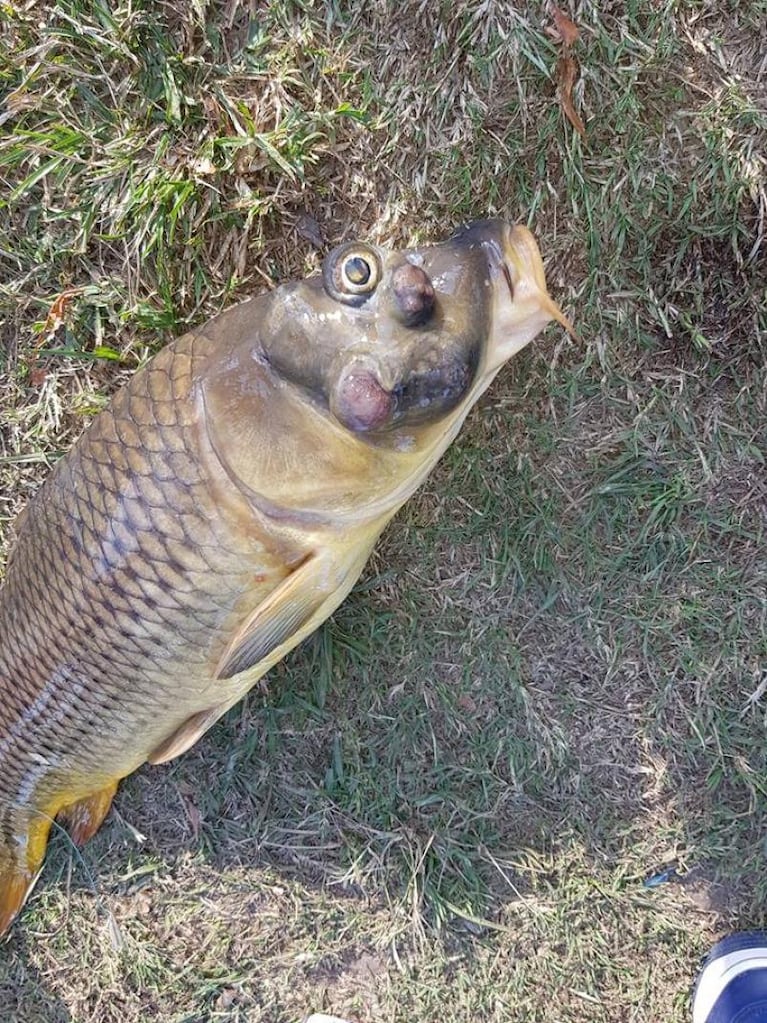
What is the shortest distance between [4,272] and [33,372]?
30 cm

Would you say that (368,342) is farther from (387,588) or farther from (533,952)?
(533,952)

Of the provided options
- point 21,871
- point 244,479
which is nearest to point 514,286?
point 244,479

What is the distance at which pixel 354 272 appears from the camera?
155 cm

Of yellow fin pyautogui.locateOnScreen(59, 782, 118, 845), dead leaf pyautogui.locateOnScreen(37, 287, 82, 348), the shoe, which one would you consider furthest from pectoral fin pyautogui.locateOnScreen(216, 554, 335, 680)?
the shoe

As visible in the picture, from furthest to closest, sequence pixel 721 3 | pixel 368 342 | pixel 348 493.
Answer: pixel 721 3
pixel 348 493
pixel 368 342

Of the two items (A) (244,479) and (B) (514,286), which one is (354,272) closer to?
(B) (514,286)

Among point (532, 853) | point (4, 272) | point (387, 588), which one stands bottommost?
point (532, 853)

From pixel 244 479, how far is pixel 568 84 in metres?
1.40

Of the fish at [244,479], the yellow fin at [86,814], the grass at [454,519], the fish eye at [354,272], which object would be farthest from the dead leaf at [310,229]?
the yellow fin at [86,814]

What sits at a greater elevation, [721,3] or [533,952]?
[721,3]

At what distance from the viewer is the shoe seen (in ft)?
8.14

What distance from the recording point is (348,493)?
1.72m

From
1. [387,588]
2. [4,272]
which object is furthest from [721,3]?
[4,272]

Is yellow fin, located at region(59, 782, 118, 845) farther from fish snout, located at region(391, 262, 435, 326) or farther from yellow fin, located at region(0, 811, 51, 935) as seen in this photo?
fish snout, located at region(391, 262, 435, 326)
